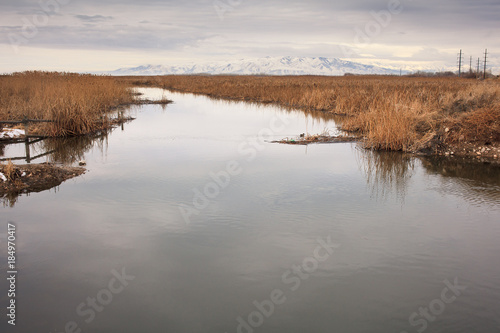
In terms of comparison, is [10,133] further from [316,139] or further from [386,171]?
[386,171]

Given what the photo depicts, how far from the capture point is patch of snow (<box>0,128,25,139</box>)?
12067 millimetres

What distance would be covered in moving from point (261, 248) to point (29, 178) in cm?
489

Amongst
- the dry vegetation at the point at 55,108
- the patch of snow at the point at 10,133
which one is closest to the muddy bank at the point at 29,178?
the dry vegetation at the point at 55,108

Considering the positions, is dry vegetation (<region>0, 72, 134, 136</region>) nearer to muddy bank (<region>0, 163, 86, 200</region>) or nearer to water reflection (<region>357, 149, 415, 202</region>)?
muddy bank (<region>0, 163, 86, 200</region>)

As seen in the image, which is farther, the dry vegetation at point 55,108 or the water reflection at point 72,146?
the dry vegetation at point 55,108

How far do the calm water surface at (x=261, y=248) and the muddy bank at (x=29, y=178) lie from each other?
320 millimetres

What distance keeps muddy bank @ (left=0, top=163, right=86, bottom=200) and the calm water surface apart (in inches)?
12.6

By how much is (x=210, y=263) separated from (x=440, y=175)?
6028 mm

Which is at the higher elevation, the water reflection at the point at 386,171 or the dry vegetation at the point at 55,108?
the dry vegetation at the point at 55,108

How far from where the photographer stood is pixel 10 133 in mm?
12266

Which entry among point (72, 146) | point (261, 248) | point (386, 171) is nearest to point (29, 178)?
point (72, 146)

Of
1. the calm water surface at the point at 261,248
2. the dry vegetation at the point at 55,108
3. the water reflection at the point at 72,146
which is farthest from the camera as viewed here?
the dry vegetation at the point at 55,108

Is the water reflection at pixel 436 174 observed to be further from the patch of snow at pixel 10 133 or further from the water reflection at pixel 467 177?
the patch of snow at pixel 10 133

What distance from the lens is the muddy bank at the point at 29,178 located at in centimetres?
726
